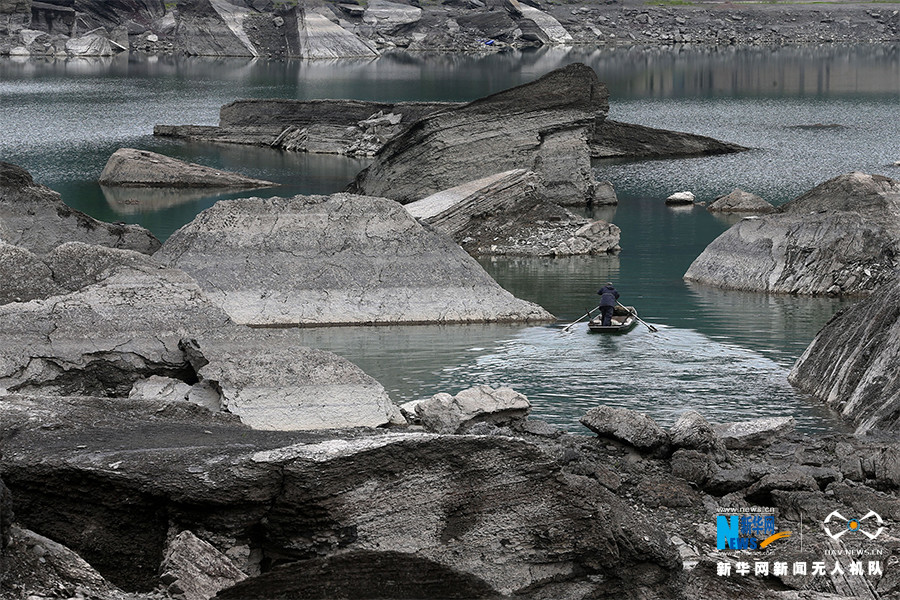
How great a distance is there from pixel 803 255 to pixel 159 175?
24.7m

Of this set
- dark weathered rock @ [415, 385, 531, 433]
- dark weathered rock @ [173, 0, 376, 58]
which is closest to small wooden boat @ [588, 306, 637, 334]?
dark weathered rock @ [415, 385, 531, 433]

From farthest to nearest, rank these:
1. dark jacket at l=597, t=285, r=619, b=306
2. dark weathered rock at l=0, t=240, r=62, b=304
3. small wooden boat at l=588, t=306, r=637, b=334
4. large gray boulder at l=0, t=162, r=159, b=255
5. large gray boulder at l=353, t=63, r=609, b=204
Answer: large gray boulder at l=353, t=63, r=609, b=204 < large gray boulder at l=0, t=162, r=159, b=255 < small wooden boat at l=588, t=306, r=637, b=334 < dark jacket at l=597, t=285, r=619, b=306 < dark weathered rock at l=0, t=240, r=62, b=304

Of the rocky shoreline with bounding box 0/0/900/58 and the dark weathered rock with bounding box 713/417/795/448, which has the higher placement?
the rocky shoreline with bounding box 0/0/900/58

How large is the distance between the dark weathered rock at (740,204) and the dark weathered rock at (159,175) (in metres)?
15.6

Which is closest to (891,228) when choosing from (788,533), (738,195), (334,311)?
(738,195)

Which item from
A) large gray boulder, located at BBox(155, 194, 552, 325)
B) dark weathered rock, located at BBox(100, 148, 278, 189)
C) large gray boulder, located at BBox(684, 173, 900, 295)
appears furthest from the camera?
dark weathered rock, located at BBox(100, 148, 278, 189)

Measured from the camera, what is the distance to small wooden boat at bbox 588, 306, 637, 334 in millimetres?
24984

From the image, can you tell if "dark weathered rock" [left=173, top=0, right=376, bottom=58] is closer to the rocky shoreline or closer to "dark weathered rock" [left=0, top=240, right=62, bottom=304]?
the rocky shoreline

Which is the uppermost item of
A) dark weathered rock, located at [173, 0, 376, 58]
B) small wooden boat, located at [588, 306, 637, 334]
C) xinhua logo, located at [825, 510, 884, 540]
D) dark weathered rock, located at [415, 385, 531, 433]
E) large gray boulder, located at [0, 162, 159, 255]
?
dark weathered rock, located at [173, 0, 376, 58]

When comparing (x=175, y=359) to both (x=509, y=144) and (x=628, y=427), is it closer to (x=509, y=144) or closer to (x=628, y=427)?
(x=628, y=427)

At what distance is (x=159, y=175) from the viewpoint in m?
46.2

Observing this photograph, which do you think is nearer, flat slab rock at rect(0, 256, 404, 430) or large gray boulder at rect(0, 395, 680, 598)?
large gray boulder at rect(0, 395, 680, 598)

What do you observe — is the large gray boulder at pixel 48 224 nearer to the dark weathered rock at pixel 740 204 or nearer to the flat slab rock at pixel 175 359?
the flat slab rock at pixel 175 359

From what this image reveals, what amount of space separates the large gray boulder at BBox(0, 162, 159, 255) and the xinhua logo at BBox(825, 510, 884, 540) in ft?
62.7
